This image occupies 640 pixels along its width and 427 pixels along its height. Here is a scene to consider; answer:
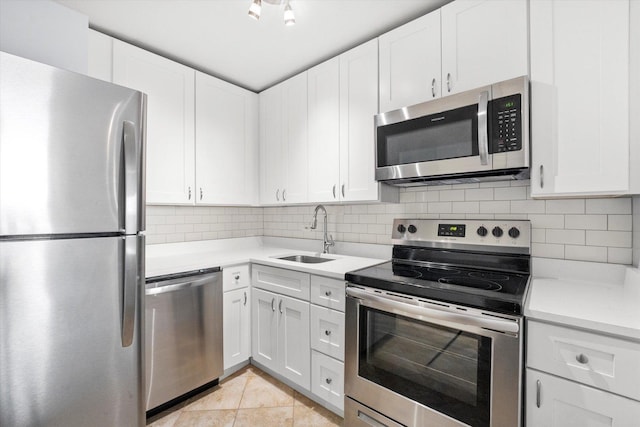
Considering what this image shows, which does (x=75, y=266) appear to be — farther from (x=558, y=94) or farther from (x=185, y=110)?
(x=558, y=94)

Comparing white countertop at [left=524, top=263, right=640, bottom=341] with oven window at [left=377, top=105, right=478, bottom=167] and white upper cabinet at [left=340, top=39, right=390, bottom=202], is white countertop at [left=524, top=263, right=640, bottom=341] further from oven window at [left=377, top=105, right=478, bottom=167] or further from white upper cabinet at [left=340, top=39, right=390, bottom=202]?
white upper cabinet at [left=340, top=39, right=390, bottom=202]

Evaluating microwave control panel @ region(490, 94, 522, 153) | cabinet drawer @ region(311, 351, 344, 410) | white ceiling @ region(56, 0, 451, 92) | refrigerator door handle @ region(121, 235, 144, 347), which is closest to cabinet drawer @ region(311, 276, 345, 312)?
cabinet drawer @ region(311, 351, 344, 410)

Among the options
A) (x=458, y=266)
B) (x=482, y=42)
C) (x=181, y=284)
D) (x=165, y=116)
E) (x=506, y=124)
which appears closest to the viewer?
(x=506, y=124)

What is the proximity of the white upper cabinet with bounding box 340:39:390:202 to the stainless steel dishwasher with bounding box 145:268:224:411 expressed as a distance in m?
1.18

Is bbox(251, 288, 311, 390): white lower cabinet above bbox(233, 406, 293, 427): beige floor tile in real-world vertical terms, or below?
above

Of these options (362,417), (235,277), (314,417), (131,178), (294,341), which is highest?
(131,178)

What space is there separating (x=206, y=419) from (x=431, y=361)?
1434 millimetres

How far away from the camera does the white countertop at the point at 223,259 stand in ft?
6.30

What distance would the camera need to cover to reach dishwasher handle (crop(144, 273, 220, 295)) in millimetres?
1815

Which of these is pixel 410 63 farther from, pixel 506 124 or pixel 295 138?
pixel 295 138

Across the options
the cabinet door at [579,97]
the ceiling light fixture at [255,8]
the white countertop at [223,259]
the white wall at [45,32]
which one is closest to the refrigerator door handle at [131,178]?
the white countertop at [223,259]

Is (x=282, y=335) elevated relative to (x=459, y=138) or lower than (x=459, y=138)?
lower

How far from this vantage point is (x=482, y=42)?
5.16 ft

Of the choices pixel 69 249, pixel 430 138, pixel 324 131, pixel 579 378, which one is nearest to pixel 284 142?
pixel 324 131
